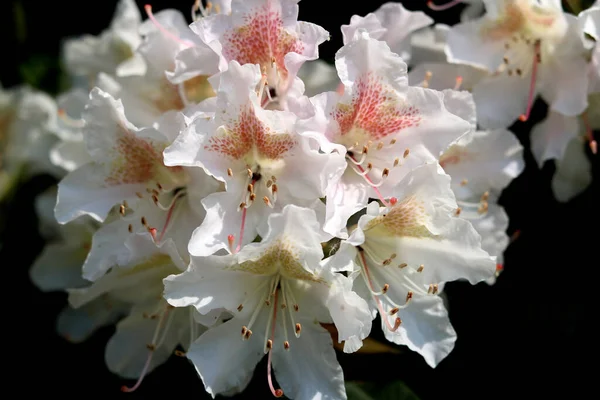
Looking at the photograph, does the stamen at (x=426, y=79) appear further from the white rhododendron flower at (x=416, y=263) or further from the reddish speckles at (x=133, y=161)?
the reddish speckles at (x=133, y=161)

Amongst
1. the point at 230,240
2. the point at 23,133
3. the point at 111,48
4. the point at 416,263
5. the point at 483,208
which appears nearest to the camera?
the point at 230,240

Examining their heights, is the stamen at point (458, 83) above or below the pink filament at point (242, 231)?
above

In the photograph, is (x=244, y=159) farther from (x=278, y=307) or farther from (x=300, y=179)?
(x=278, y=307)

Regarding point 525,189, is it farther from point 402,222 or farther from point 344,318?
point 344,318

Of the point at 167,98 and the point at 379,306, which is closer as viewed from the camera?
the point at 379,306

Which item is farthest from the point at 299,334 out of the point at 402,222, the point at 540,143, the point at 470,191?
the point at 540,143

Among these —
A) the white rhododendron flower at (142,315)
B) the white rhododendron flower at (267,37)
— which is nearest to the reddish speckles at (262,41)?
the white rhododendron flower at (267,37)

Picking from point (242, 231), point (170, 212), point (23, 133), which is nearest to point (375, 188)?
point (242, 231)
